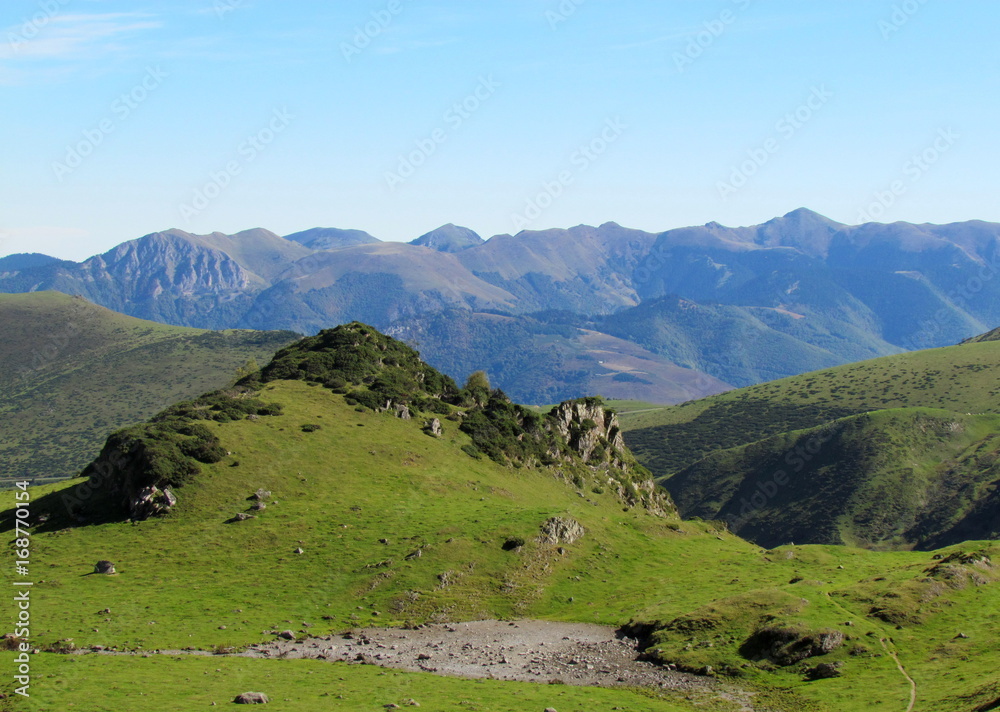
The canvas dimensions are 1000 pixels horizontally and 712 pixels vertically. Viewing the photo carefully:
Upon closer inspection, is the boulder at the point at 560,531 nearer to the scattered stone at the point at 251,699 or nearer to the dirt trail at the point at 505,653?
the dirt trail at the point at 505,653

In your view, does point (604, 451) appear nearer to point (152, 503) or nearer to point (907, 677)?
point (152, 503)

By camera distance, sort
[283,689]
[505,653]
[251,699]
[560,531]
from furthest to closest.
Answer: [560,531]
[505,653]
[283,689]
[251,699]

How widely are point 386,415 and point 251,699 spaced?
5541 centimetres

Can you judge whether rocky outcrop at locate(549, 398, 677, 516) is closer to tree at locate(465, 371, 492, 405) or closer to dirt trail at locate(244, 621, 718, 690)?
tree at locate(465, 371, 492, 405)

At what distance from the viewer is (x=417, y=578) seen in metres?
65.0

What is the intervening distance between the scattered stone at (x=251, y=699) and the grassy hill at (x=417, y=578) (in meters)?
0.73

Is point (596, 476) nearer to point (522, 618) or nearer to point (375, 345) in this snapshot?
point (375, 345)

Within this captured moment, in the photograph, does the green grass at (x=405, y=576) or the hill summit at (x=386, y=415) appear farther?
the hill summit at (x=386, y=415)

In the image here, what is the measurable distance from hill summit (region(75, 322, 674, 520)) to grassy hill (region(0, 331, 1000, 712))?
1.68ft

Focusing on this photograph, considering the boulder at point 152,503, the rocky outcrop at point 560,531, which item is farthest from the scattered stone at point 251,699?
the boulder at point 152,503

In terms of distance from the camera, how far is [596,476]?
104 m

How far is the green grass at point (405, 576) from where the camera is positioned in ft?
156

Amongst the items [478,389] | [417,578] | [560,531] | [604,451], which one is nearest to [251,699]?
[417,578]

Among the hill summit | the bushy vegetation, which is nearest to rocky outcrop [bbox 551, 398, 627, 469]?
the hill summit
